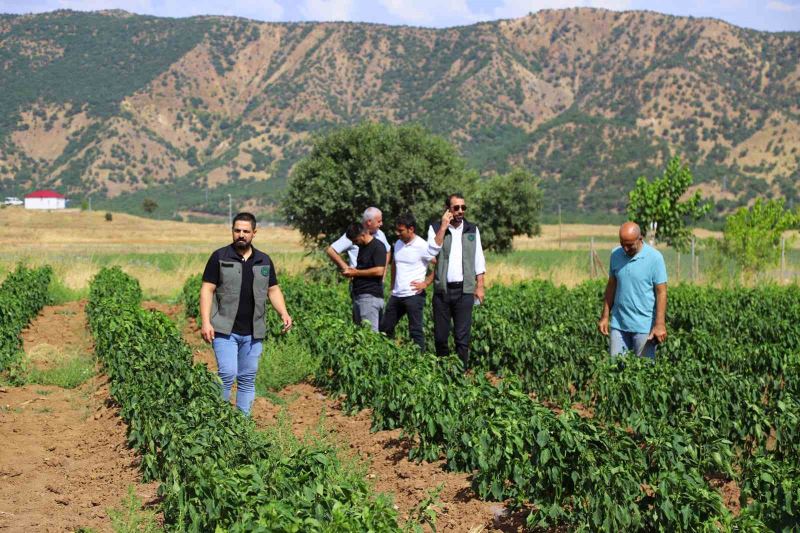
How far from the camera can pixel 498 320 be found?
35.9ft

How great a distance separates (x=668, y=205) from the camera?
30.3m

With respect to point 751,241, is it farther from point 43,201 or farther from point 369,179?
point 43,201

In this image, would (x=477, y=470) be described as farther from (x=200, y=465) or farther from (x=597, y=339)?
(x=597, y=339)

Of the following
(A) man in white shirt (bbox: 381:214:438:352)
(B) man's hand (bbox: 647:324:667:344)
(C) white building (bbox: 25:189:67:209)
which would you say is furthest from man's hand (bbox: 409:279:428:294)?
(C) white building (bbox: 25:189:67:209)

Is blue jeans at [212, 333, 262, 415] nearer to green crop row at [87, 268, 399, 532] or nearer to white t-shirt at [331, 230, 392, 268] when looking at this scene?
green crop row at [87, 268, 399, 532]

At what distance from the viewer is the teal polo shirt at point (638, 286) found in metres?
8.59

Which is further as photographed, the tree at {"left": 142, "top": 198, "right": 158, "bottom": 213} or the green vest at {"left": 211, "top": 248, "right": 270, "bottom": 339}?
the tree at {"left": 142, "top": 198, "right": 158, "bottom": 213}

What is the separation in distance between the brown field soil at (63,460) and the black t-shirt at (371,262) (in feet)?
9.57

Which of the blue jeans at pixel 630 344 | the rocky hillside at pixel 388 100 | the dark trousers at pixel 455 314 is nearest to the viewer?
the blue jeans at pixel 630 344

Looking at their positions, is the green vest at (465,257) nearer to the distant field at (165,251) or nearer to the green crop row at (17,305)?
the green crop row at (17,305)

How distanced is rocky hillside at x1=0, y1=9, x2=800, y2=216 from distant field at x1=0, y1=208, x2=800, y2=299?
95.0 ft

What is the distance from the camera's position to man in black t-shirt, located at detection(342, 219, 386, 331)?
10328 millimetres

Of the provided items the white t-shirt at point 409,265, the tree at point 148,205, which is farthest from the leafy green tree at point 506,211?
the tree at point 148,205

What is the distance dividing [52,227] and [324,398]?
211 ft
